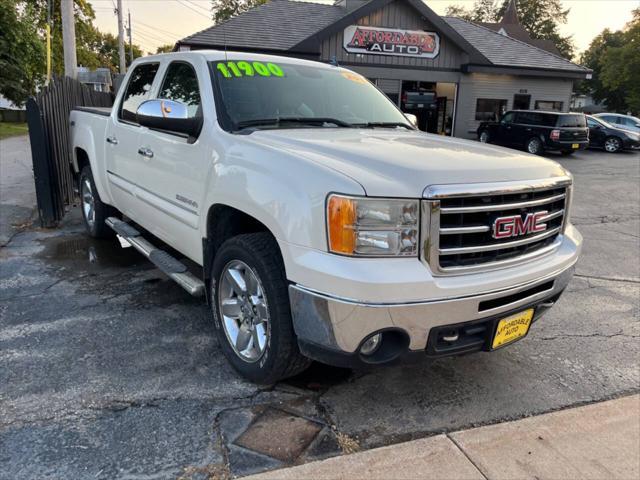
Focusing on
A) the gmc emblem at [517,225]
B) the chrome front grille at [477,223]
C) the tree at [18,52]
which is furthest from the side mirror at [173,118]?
the tree at [18,52]

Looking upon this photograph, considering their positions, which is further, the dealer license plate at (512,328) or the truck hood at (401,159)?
the dealer license plate at (512,328)

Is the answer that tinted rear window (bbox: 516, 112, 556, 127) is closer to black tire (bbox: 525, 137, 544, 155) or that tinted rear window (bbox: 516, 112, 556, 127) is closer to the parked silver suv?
black tire (bbox: 525, 137, 544, 155)

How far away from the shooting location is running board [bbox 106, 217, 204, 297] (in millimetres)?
→ 3620

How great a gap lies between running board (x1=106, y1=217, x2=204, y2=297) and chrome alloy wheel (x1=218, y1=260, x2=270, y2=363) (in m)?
0.38

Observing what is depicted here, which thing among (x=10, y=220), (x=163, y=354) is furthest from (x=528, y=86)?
(x=163, y=354)

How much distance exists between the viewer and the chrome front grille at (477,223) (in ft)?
8.07

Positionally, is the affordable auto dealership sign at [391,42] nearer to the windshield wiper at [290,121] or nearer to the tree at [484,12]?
the windshield wiper at [290,121]

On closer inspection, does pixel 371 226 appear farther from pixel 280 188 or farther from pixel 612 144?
pixel 612 144

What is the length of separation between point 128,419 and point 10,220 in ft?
18.0

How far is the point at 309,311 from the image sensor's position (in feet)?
8.23

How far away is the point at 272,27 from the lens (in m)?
19.9

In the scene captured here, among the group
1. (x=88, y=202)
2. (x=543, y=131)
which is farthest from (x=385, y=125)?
(x=543, y=131)

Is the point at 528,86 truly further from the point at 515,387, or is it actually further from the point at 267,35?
the point at 515,387

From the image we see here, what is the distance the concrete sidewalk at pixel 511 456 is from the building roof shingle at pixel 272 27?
16776mm
